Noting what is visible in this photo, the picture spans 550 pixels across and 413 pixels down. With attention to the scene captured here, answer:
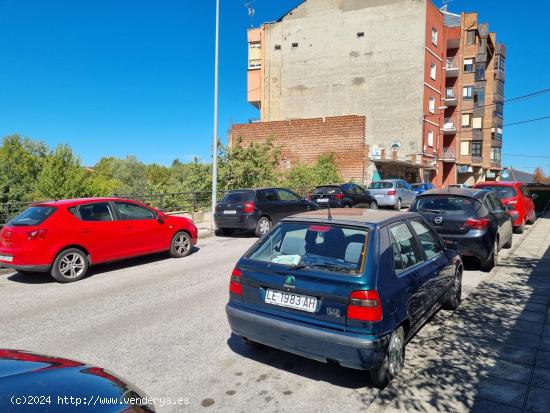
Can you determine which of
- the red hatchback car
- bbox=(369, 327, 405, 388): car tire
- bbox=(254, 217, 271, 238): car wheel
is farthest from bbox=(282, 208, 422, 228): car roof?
bbox=(254, 217, 271, 238): car wheel

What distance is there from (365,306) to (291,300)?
68 cm

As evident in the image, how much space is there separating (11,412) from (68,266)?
6.35 m

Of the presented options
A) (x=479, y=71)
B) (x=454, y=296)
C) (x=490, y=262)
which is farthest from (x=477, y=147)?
(x=454, y=296)

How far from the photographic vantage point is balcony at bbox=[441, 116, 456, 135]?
43.3 metres

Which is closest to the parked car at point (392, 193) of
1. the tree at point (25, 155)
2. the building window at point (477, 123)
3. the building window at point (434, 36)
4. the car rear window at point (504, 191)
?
the car rear window at point (504, 191)

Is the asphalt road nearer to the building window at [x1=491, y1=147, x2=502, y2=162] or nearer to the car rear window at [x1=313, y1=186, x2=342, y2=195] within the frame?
the car rear window at [x1=313, y1=186, x2=342, y2=195]

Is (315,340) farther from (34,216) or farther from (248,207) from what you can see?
(248,207)

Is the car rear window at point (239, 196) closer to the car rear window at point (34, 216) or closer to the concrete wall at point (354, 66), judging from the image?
the car rear window at point (34, 216)

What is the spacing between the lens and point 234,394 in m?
3.49

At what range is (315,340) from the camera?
3.40 metres

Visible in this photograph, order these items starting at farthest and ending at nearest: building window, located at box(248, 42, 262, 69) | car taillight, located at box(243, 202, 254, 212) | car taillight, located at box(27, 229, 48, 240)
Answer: building window, located at box(248, 42, 262, 69)
car taillight, located at box(243, 202, 254, 212)
car taillight, located at box(27, 229, 48, 240)

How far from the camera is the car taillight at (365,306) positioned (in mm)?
3275

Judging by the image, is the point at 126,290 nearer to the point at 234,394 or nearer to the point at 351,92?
the point at 234,394

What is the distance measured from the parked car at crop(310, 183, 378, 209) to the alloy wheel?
12.5 m
